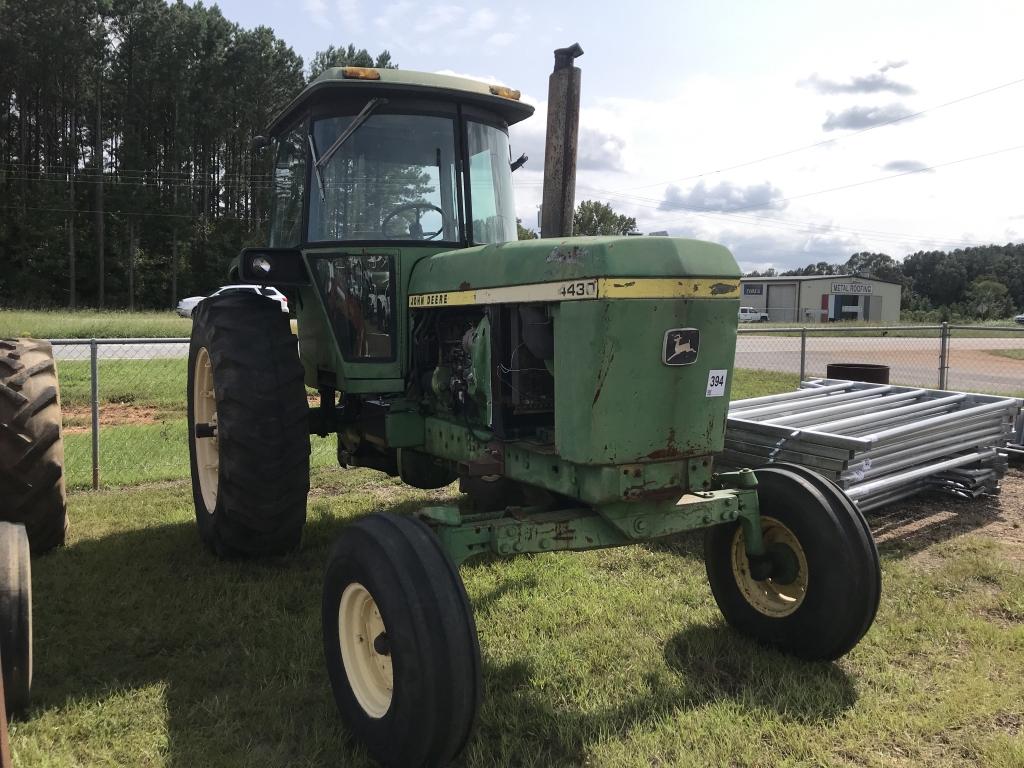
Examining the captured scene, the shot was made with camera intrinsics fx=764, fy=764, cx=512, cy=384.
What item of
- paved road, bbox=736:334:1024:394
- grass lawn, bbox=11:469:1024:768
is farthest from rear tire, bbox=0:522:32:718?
paved road, bbox=736:334:1024:394

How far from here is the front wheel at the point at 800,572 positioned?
3.17 m

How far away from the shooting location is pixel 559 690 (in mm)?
3082

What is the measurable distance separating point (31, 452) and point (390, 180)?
8.21 feet

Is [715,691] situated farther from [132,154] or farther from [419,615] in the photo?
[132,154]

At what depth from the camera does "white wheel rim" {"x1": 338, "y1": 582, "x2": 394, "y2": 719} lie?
274 centimetres

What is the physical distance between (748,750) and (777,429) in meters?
2.88

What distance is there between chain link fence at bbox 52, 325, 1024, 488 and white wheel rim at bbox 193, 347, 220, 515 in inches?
73.6

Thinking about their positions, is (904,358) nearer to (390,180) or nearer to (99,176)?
(390,180)

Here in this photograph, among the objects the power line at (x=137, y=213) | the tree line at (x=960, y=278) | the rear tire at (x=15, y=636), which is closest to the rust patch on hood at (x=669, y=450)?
the rear tire at (x=15, y=636)

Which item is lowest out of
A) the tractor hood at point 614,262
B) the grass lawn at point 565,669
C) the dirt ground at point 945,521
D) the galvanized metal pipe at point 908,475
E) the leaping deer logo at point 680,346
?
the grass lawn at point 565,669

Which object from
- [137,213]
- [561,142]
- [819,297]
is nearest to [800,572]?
[561,142]

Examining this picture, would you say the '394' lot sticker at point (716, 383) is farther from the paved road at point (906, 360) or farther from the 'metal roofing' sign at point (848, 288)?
the 'metal roofing' sign at point (848, 288)

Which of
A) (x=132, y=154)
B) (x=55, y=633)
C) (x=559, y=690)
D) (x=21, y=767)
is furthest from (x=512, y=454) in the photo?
(x=132, y=154)

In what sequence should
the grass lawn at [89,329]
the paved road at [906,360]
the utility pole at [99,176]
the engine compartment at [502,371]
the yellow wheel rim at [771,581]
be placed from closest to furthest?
the engine compartment at [502,371]
the yellow wheel rim at [771,581]
the paved road at [906,360]
the grass lawn at [89,329]
the utility pole at [99,176]
